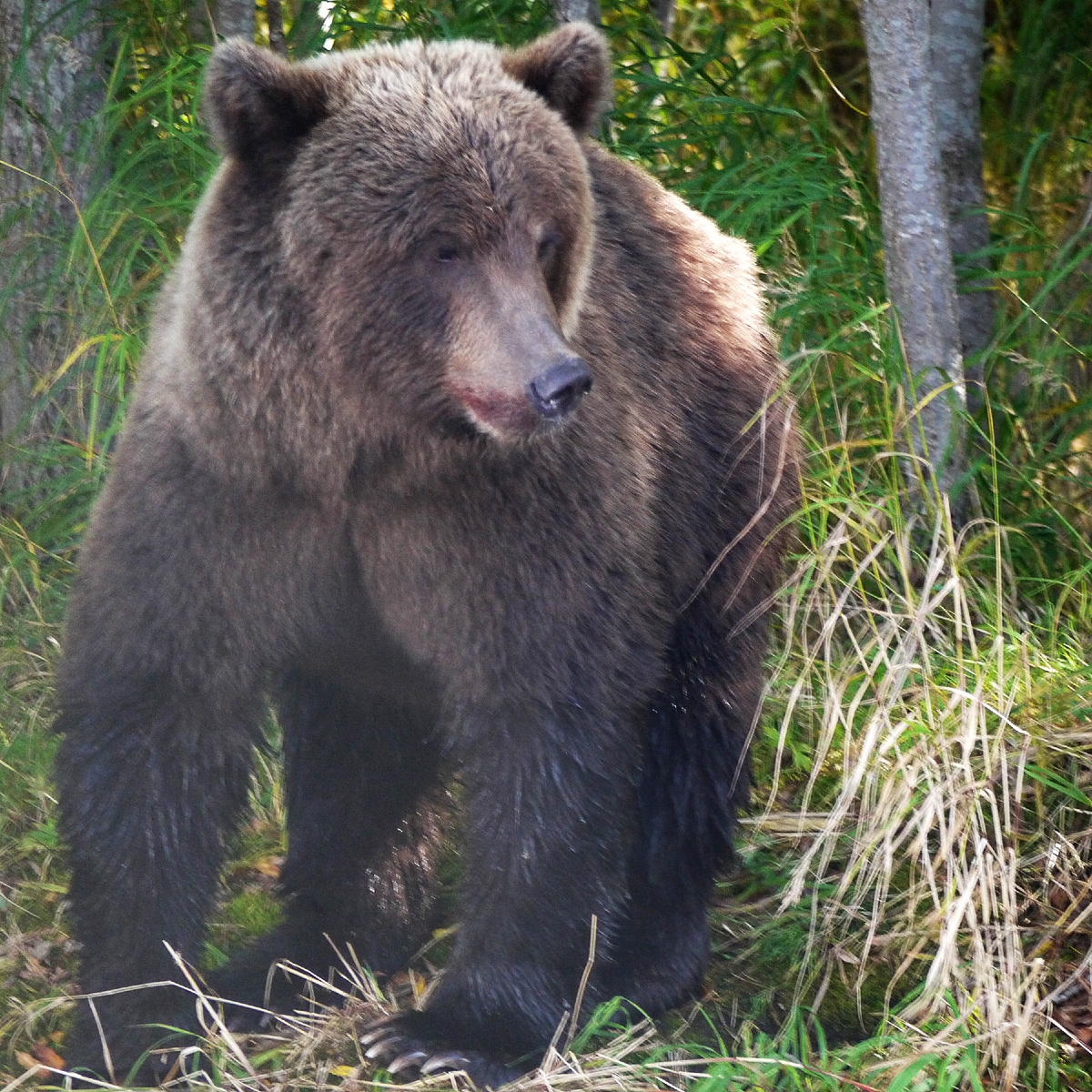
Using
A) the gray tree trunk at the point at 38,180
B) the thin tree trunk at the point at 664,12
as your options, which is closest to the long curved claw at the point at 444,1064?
the gray tree trunk at the point at 38,180

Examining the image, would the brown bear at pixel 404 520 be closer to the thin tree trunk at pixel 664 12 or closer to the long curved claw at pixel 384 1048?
the long curved claw at pixel 384 1048

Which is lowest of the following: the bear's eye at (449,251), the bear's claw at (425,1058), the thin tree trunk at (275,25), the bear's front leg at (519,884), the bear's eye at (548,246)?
the bear's claw at (425,1058)

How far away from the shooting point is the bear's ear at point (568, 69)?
3.47 m

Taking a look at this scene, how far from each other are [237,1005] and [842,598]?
71.6 inches

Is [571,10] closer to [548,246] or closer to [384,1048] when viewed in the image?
[548,246]

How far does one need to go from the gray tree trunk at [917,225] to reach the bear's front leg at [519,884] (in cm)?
137

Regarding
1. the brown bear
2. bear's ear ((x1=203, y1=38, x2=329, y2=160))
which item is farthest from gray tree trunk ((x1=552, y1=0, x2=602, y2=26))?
bear's ear ((x1=203, y1=38, x2=329, y2=160))

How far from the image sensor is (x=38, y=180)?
5148 mm

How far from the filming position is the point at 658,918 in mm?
3982

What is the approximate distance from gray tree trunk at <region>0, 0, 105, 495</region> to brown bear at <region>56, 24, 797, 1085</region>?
Result: 1848mm

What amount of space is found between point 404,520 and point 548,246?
67 cm

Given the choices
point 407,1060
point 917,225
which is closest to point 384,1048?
point 407,1060

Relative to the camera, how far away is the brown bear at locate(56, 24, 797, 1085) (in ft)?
10.4

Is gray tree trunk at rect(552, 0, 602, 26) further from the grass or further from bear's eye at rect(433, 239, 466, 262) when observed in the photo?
bear's eye at rect(433, 239, 466, 262)
